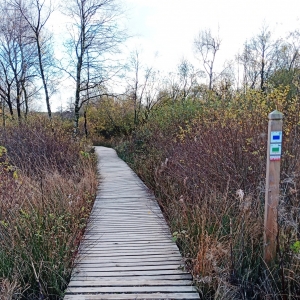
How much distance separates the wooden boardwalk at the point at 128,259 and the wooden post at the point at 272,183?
0.80m

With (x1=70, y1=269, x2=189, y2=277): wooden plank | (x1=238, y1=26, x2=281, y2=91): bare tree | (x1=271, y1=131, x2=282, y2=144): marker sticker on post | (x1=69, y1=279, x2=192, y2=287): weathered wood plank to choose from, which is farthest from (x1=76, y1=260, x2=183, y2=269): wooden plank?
(x1=238, y1=26, x2=281, y2=91): bare tree

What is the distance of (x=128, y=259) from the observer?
3369 millimetres

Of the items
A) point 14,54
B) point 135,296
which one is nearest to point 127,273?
point 135,296

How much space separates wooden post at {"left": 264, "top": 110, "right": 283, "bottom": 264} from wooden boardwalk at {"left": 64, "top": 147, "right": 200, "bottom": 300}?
0.80m

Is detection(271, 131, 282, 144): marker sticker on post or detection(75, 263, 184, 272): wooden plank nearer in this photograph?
detection(271, 131, 282, 144): marker sticker on post

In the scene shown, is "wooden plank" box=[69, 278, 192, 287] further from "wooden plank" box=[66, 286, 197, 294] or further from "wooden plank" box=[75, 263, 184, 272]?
"wooden plank" box=[75, 263, 184, 272]

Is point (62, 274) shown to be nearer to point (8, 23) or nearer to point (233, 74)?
point (8, 23)

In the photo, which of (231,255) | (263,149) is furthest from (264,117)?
(231,255)

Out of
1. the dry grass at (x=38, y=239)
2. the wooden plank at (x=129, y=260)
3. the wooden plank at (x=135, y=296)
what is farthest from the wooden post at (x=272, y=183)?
the dry grass at (x=38, y=239)

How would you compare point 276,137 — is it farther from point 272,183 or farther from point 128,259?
point 128,259

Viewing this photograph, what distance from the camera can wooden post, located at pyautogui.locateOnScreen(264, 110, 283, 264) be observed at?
257 centimetres

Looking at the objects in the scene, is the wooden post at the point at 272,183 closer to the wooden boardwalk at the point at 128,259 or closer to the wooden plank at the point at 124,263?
the wooden boardwalk at the point at 128,259

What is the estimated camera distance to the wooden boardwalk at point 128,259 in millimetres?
2732

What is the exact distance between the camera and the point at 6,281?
254 cm
